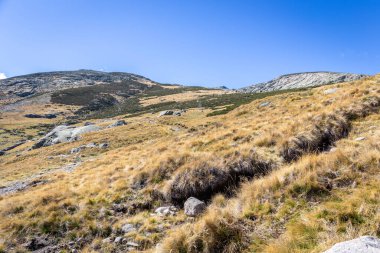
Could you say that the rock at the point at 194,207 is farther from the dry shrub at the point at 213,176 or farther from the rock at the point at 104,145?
the rock at the point at 104,145

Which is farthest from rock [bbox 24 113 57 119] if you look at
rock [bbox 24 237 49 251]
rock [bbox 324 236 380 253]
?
rock [bbox 324 236 380 253]

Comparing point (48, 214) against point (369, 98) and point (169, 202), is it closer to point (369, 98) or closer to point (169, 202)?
point (169, 202)

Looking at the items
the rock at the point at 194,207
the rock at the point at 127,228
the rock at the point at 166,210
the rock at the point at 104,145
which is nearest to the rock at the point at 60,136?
the rock at the point at 104,145

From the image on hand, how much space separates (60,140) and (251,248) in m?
55.0

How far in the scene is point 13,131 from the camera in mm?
92062

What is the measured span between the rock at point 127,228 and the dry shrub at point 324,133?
20.9 feet

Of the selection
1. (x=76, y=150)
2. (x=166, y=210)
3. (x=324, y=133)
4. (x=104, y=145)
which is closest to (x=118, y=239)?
(x=166, y=210)

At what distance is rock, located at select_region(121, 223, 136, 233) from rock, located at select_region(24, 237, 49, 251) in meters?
2.51

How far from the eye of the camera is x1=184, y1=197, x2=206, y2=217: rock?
814 centimetres

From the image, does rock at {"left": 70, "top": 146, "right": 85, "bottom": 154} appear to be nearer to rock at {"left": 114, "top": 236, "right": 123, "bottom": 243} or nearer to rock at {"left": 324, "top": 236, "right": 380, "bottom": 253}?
rock at {"left": 114, "top": 236, "right": 123, "bottom": 243}

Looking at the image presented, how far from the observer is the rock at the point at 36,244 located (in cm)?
805

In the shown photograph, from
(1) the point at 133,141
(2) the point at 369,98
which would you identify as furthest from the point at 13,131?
(2) the point at 369,98

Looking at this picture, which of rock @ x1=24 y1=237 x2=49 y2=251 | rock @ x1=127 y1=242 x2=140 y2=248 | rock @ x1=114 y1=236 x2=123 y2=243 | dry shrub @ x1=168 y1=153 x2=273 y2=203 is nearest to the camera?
rock @ x1=127 y1=242 x2=140 y2=248

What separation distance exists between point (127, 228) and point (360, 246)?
666 centimetres
